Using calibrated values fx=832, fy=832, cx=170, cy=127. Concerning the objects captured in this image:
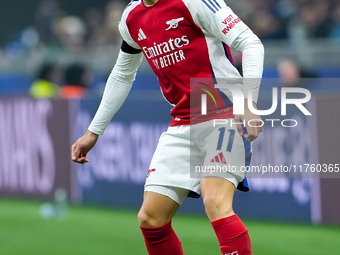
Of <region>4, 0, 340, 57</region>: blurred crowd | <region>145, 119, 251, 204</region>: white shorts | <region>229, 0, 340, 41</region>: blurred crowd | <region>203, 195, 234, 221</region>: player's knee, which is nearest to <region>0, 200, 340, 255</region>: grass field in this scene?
<region>145, 119, 251, 204</region>: white shorts

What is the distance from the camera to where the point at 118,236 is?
818 centimetres

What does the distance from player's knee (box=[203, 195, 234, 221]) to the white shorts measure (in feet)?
0.53

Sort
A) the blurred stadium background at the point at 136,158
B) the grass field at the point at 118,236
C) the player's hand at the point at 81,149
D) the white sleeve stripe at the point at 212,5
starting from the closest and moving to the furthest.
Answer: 1. the white sleeve stripe at the point at 212,5
2. the player's hand at the point at 81,149
3. the grass field at the point at 118,236
4. the blurred stadium background at the point at 136,158

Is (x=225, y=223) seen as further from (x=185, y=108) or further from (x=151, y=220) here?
(x=185, y=108)

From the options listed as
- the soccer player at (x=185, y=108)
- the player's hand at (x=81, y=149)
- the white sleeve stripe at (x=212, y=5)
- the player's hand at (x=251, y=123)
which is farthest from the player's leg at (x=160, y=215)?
the white sleeve stripe at (x=212, y=5)

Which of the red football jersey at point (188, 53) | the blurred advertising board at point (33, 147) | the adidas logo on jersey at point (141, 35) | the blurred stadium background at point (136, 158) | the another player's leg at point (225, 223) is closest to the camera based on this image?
the another player's leg at point (225, 223)

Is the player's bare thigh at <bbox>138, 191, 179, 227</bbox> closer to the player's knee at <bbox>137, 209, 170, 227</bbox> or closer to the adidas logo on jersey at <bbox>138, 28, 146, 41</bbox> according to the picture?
the player's knee at <bbox>137, 209, 170, 227</bbox>

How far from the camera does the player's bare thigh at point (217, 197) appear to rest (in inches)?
177

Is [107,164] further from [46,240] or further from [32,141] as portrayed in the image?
[46,240]

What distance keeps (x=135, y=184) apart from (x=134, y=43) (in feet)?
15.4

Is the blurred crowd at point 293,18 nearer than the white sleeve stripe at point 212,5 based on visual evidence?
No

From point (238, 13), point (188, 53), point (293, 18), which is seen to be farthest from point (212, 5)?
point (238, 13)

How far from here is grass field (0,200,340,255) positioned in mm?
7320

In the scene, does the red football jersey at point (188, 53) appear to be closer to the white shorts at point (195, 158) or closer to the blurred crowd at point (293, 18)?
the white shorts at point (195, 158)
